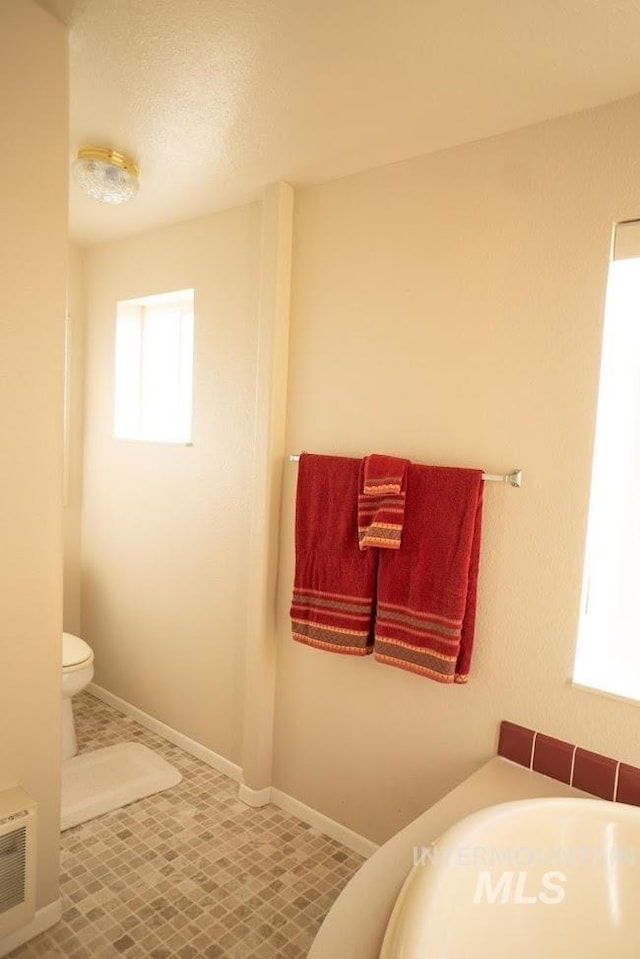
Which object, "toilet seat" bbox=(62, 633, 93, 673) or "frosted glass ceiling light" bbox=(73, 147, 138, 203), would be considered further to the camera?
"toilet seat" bbox=(62, 633, 93, 673)

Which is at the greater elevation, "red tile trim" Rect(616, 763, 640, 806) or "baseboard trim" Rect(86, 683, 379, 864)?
"red tile trim" Rect(616, 763, 640, 806)

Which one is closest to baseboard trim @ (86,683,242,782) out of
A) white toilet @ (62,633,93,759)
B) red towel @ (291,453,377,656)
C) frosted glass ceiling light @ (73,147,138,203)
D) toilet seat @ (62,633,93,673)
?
white toilet @ (62,633,93,759)

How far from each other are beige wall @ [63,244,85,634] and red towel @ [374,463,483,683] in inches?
81.1

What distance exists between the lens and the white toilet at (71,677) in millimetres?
2420

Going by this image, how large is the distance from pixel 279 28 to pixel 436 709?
1.87 meters

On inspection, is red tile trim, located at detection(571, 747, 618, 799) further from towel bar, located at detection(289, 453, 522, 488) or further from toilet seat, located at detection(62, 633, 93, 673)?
toilet seat, located at detection(62, 633, 93, 673)

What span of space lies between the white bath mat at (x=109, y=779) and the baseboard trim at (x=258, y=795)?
0.13 m

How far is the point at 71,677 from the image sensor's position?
2428 millimetres

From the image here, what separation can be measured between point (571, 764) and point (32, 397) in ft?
5.58

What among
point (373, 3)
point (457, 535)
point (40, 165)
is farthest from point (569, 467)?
point (40, 165)

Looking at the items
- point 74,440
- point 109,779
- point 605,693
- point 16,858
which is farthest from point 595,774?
point 74,440

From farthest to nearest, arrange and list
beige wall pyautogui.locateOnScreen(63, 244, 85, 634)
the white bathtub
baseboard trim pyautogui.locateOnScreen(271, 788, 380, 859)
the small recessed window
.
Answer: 1. beige wall pyautogui.locateOnScreen(63, 244, 85, 634)
2. the small recessed window
3. baseboard trim pyautogui.locateOnScreen(271, 788, 380, 859)
4. the white bathtub

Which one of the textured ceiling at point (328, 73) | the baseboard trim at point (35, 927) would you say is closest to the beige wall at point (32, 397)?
the baseboard trim at point (35, 927)

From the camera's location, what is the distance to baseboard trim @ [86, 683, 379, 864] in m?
2.07
